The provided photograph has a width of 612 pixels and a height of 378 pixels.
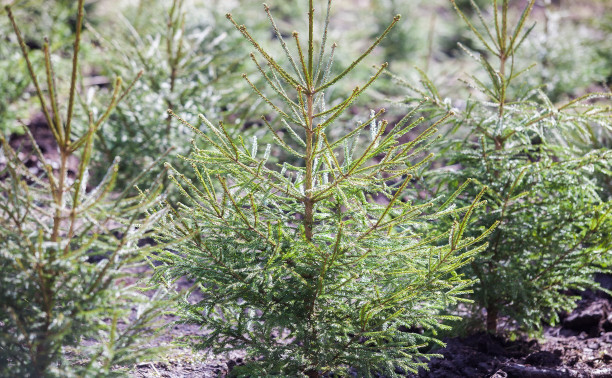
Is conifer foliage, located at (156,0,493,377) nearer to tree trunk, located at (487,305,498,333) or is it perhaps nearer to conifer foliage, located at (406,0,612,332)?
conifer foliage, located at (406,0,612,332)

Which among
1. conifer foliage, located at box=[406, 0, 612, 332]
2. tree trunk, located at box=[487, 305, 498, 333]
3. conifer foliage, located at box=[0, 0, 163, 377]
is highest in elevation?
conifer foliage, located at box=[406, 0, 612, 332]

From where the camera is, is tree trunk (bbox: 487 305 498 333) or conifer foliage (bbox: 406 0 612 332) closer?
Result: conifer foliage (bbox: 406 0 612 332)

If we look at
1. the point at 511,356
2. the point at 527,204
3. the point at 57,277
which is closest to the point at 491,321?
the point at 511,356

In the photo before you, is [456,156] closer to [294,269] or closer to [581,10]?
[294,269]

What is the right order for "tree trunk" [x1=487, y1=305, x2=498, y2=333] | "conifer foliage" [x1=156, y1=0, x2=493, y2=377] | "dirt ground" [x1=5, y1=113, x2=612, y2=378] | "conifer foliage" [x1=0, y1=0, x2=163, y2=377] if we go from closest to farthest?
"conifer foliage" [x1=0, y1=0, x2=163, y2=377], "conifer foliage" [x1=156, y1=0, x2=493, y2=377], "dirt ground" [x1=5, y1=113, x2=612, y2=378], "tree trunk" [x1=487, y1=305, x2=498, y2=333]

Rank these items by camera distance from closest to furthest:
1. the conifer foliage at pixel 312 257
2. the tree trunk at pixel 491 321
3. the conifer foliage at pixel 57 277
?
the conifer foliage at pixel 57 277 → the conifer foliage at pixel 312 257 → the tree trunk at pixel 491 321

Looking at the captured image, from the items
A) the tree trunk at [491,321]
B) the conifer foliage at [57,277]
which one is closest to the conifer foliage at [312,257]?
the conifer foliage at [57,277]

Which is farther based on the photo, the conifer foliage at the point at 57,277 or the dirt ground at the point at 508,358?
the dirt ground at the point at 508,358

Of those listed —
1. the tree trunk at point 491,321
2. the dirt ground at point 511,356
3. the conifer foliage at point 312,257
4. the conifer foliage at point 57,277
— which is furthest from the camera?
the tree trunk at point 491,321

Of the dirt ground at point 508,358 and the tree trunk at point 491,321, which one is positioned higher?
the tree trunk at point 491,321

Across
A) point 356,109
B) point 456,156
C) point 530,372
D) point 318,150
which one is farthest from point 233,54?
point 530,372

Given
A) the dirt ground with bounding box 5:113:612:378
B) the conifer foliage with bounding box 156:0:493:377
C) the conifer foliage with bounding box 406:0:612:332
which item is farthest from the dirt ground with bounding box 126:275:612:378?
the conifer foliage with bounding box 156:0:493:377

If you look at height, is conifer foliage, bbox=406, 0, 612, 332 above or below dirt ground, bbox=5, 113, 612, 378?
above

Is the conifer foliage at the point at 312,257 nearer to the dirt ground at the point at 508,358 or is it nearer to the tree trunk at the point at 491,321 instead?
the dirt ground at the point at 508,358
